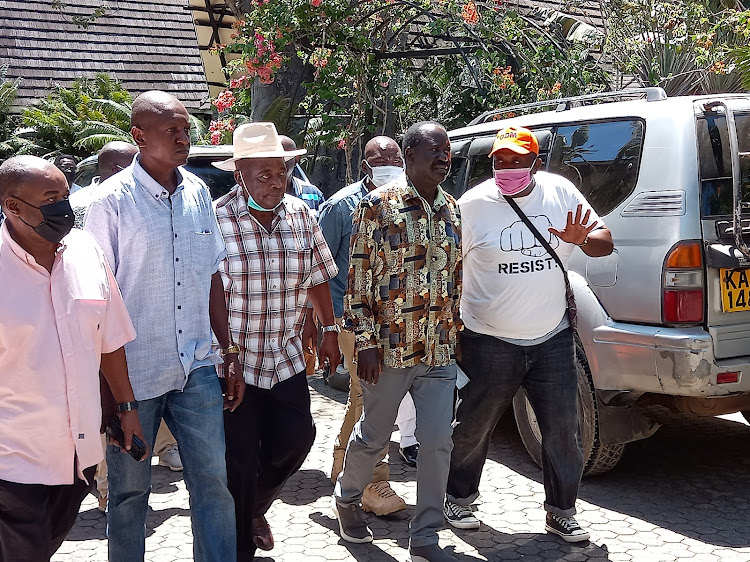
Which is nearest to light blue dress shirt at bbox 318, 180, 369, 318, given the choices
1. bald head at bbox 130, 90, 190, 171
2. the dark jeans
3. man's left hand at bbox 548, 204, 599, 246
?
the dark jeans

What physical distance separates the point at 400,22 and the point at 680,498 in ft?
19.8

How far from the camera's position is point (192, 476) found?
12.0ft

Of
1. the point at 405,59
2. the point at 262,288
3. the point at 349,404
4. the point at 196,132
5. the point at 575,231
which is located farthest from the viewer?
the point at 196,132

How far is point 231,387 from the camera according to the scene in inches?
152

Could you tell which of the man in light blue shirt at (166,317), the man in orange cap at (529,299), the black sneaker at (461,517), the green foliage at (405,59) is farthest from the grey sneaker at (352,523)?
the green foliage at (405,59)

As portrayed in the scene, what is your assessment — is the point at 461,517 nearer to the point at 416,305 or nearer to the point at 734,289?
the point at 416,305

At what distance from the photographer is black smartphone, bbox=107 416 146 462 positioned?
130 inches

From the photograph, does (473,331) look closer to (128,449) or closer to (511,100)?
(128,449)

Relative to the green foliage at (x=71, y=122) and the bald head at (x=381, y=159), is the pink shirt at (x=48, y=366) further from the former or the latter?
the green foliage at (x=71, y=122)

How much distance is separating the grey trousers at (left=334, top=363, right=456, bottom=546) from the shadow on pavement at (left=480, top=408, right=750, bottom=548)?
1.28m

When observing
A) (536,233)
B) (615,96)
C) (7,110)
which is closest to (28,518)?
(536,233)

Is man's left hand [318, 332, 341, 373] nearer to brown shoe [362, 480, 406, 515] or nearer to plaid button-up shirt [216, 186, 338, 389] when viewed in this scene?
plaid button-up shirt [216, 186, 338, 389]

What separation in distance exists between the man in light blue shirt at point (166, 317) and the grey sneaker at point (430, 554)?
95 centimetres

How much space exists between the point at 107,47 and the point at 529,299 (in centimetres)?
1636
